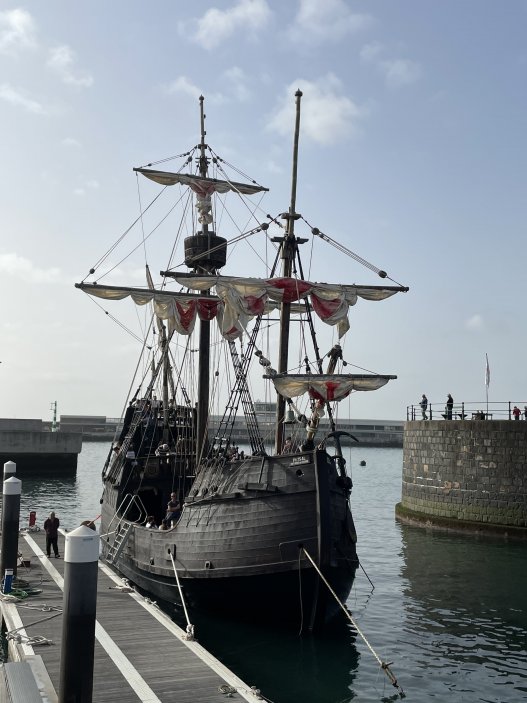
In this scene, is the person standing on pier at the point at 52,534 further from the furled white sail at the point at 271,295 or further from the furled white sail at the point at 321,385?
the furled white sail at the point at 321,385

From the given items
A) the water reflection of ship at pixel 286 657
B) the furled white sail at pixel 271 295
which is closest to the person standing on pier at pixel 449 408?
the furled white sail at pixel 271 295

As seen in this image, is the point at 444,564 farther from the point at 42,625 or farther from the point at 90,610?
the point at 90,610

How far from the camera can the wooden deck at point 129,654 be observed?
447 inches

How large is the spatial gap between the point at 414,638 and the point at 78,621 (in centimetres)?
1084

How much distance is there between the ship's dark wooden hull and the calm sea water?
0.69 metres

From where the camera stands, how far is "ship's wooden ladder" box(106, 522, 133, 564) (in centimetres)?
2283

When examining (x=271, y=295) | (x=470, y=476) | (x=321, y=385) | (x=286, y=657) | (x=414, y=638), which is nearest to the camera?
(x=286, y=657)

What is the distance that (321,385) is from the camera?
1984 centimetres

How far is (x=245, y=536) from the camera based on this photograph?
1750 centimetres

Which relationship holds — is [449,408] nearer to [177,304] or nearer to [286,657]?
[177,304]

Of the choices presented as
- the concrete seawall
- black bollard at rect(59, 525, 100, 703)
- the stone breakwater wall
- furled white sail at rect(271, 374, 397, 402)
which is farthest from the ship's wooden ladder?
the concrete seawall

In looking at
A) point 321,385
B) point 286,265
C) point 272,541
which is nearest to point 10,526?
point 272,541

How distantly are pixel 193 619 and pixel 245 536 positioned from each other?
2.94 meters

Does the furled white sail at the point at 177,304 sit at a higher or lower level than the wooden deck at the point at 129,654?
higher
